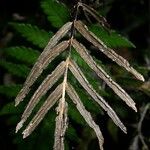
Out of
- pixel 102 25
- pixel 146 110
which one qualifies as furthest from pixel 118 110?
pixel 102 25

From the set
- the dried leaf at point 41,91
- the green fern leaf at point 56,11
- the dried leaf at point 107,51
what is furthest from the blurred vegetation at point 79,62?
the dried leaf at point 41,91

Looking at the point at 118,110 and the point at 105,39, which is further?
the point at 118,110

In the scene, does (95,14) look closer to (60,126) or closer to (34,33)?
(34,33)

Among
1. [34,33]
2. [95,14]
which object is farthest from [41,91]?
[34,33]

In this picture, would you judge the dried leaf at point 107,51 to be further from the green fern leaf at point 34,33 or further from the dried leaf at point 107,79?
the green fern leaf at point 34,33

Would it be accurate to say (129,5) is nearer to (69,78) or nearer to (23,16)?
(23,16)

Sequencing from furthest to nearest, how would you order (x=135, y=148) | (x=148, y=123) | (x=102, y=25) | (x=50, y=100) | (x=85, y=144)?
(x=148, y=123) → (x=85, y=144) → (x=135, y=148) → (x=102, y=25) → (x=50, y=100)

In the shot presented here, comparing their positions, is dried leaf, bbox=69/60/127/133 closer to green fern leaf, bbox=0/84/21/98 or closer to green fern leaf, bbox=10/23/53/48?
green fern leaf, bbox=10/23/53/48
